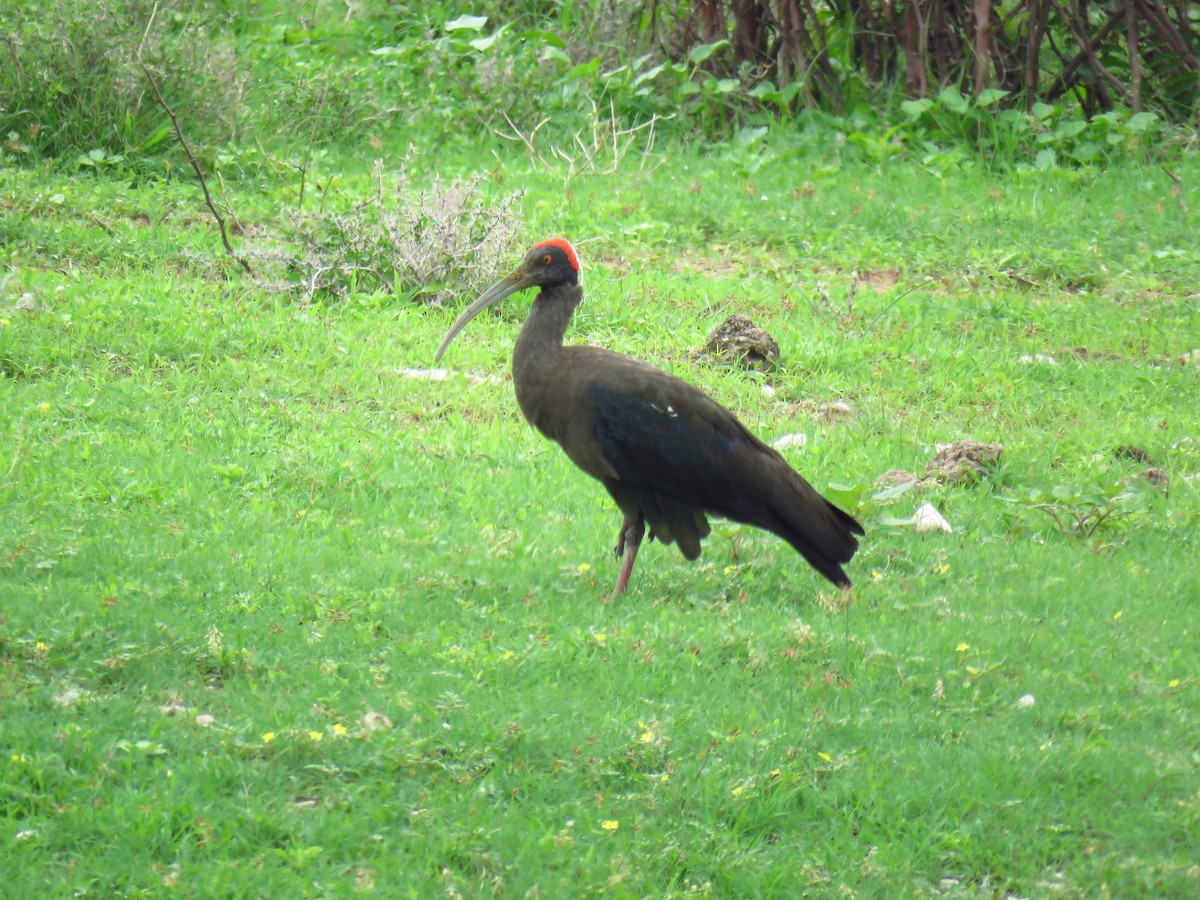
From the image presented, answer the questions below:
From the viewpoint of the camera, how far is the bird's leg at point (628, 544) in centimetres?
546

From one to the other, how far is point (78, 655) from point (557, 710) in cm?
145

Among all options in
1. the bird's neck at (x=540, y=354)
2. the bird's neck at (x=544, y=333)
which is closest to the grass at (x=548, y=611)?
the bird's neck at (x=540, y=354)

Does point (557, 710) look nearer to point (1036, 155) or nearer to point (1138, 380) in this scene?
point (1138, 380)

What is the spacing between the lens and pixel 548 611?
5.16 metres

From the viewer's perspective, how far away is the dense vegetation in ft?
12.5

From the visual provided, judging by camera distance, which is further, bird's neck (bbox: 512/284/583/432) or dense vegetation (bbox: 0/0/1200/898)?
bird's neck (bbox: 512/284/583/432)

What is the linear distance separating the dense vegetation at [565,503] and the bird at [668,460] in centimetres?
25

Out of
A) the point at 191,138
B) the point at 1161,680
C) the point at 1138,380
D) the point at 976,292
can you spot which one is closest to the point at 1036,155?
the point at 976,292

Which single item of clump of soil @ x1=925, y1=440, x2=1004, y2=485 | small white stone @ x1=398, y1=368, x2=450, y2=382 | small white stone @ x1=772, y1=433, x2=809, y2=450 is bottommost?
small white stone @ x1=398, y1=368, x2=450, y2=382

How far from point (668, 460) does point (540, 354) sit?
2.25ft

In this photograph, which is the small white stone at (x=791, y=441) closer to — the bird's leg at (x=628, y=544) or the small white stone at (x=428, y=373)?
the bird's leg at (x=628, y=544)

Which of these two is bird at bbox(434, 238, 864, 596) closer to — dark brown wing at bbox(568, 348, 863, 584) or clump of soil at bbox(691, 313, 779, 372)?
dark brown wing at bbox(568, 348, 863, 584)

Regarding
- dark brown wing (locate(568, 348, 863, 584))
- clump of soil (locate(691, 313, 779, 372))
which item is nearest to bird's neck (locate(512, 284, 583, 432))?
dark brown wing (locate(568, 348, 863, 584))

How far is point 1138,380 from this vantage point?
8000mm
